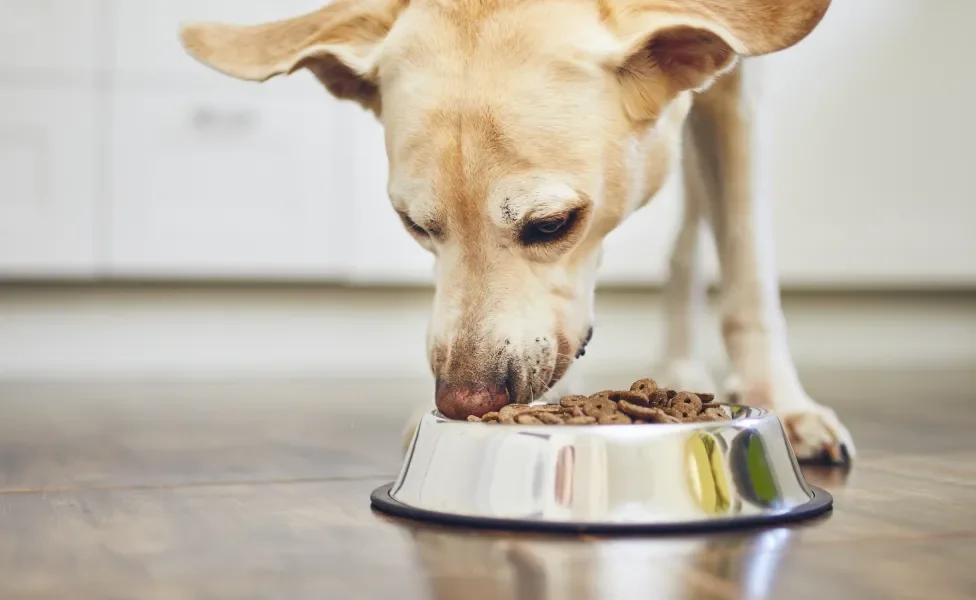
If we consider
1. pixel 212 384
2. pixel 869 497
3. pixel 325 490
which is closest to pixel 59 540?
pixel 325 490

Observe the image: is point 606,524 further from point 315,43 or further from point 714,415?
point 315,43

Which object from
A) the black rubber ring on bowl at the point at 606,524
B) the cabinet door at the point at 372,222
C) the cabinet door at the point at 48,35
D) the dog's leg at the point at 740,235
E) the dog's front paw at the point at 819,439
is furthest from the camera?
the cabinet door at the point at 372,222

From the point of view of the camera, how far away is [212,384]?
286 centimetres

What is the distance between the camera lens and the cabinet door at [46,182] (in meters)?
3.05

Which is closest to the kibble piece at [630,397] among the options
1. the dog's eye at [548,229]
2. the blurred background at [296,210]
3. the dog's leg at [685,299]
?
the dog's eye at [548,229]

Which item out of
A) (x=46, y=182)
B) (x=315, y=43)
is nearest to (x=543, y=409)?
(x=315, y=43)

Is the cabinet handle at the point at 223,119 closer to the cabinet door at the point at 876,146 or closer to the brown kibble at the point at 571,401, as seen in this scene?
the cabinet door at the point at 876,146

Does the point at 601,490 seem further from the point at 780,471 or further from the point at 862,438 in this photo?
the point at 862,438

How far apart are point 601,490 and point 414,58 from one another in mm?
662

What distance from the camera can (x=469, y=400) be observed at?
4.22 feet

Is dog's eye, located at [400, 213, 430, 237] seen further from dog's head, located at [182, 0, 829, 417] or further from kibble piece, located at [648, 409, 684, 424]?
kibble piece, located at [648, 409, 684, 424]

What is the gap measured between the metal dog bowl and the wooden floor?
0.10ft

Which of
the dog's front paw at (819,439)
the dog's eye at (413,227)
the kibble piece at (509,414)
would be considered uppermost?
the dog's eye at (413,227)

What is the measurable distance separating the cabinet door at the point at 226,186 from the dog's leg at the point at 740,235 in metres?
1.62
